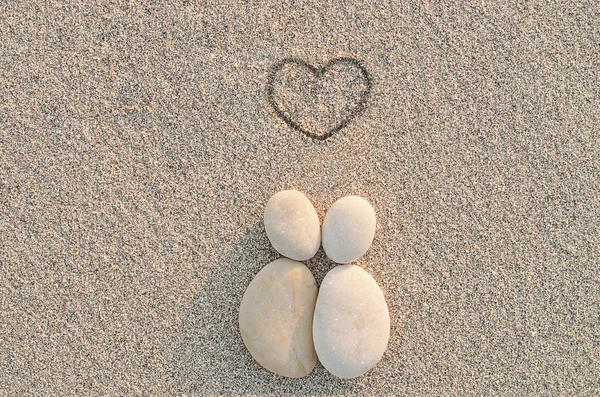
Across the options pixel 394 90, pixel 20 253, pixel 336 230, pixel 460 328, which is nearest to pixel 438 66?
pixel 394 90

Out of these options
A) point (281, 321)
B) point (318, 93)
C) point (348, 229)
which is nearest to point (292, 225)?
point (348, 229)

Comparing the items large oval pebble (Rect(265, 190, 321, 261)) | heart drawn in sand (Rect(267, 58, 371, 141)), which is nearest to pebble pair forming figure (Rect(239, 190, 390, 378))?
large oval pebble (Rect(265, 190, 321, 261))

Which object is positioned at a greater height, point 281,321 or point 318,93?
point 318,93

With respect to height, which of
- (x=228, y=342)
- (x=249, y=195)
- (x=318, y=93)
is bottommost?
(x=228, y=342)

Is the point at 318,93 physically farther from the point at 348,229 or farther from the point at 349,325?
the point at 349,325

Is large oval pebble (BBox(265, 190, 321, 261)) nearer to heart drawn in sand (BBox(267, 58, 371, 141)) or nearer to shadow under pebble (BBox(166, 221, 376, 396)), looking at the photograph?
shadow under pebble (BBox(166, 221, 376, 396))

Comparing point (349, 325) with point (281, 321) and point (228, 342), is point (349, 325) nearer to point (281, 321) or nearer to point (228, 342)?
point (281, 321)
